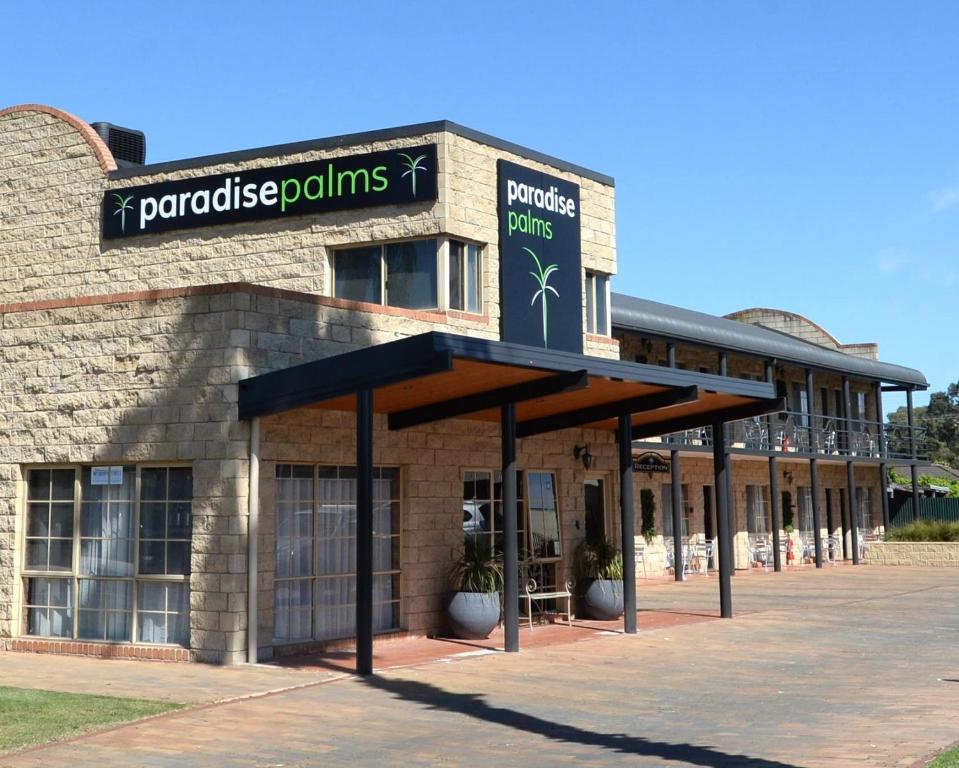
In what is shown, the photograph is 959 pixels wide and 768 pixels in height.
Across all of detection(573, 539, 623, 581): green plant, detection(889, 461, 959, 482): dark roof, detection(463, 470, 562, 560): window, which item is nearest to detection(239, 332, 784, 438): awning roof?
detection(463, 470, 562, 560): window

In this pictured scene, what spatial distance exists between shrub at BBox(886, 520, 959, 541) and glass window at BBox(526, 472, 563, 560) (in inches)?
759

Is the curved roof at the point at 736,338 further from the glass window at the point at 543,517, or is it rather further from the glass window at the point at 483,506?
the glass window at the point at 483,506

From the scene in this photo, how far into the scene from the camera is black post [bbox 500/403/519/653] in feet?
47.3

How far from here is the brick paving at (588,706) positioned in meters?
8.55

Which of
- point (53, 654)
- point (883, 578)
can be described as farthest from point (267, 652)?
point (883, 578)

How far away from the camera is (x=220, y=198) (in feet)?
61.5

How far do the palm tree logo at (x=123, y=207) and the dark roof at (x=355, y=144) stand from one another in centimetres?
38

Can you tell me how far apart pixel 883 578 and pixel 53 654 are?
20.1m

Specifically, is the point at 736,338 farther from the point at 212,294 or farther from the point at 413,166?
the point at 212,294

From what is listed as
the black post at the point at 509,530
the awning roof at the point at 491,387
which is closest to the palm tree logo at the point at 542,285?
the awning roof at the point at 491,387

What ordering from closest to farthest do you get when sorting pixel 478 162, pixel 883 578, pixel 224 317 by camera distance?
pixel 224 317 < pixel 478 162 < pixel 883 578

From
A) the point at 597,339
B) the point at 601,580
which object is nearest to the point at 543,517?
the point at 601,580

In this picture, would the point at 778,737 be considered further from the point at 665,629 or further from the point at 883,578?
the point at 883,578

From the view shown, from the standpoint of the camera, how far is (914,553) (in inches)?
1325
